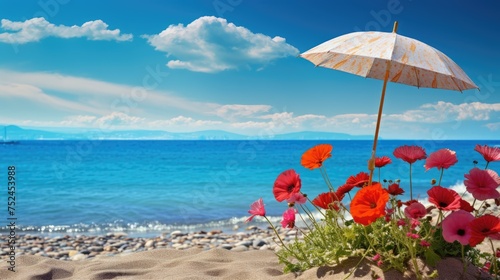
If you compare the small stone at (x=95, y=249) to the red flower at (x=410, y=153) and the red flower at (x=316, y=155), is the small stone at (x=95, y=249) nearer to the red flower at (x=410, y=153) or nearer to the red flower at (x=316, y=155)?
the red flower at (x=316, y=155)

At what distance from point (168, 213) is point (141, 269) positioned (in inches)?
312

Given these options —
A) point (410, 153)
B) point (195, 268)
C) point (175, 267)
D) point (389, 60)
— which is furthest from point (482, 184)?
point (175, 267)

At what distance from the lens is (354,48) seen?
334 centimetres

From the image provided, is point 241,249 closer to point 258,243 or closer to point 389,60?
point 258,243

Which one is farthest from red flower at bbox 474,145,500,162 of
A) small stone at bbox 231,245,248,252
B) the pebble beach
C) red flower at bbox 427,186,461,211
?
the pebble beach

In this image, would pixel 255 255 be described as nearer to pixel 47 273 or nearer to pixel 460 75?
pixel 47 273

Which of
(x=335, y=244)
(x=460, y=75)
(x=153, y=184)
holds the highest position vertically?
(x=460, y=75)

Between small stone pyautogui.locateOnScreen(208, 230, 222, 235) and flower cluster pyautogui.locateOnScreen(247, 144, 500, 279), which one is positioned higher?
flower cluster pyautogui.locateOnScreen(247, 144, 500, 279)

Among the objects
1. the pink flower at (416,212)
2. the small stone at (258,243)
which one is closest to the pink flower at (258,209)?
the pink flower at (416,212)

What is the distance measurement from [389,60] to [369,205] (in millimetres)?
1201

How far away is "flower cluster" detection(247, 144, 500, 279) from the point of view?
9.95ft

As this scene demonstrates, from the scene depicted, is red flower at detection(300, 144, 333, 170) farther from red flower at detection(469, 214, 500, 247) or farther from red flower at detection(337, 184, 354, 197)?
red flower at detection(469, 214, 500, 247)

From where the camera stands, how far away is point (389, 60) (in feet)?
11.4

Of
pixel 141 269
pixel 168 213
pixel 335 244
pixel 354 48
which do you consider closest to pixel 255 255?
pixel 141 269
